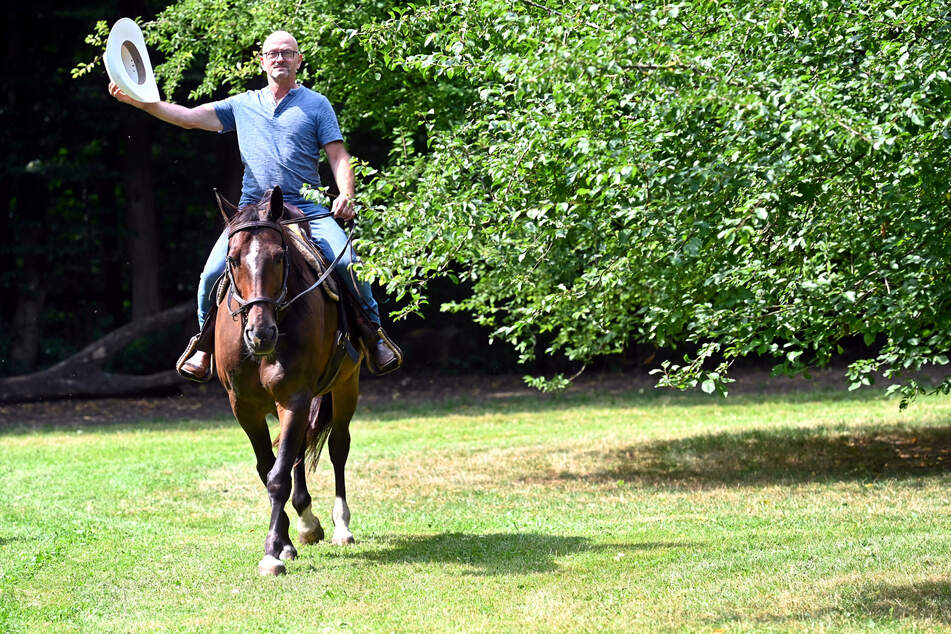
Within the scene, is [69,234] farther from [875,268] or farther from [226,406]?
[875,268]

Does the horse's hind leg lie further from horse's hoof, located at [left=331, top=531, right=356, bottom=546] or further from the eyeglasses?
the eyeglasses

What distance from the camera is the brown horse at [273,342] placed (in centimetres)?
661

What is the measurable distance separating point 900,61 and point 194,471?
9278mm

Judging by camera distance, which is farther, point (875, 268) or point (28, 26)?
point (28, 26)

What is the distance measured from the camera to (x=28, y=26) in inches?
850

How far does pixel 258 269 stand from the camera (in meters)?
6.57

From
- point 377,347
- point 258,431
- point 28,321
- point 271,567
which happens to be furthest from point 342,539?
point 28,321

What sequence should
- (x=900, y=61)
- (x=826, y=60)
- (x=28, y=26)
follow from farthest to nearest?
(x=28, y=26), (x=826, y=60), (x=900, y=61)

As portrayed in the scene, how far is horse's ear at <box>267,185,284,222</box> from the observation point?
6746mm

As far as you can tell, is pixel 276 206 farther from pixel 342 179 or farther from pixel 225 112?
pixel 225 112

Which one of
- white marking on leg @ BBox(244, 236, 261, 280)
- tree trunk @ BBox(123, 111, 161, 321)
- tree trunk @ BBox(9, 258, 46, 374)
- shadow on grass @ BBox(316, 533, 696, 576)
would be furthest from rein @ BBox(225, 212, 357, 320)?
tree trunk @ BBox(9, 258, 46, 374)

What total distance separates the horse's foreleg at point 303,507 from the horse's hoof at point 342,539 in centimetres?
13

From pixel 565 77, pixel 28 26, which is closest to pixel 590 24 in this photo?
pixel 565 77

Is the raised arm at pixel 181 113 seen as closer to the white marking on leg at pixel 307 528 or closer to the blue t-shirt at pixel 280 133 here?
the blue t-shirt at pixel 280 133
